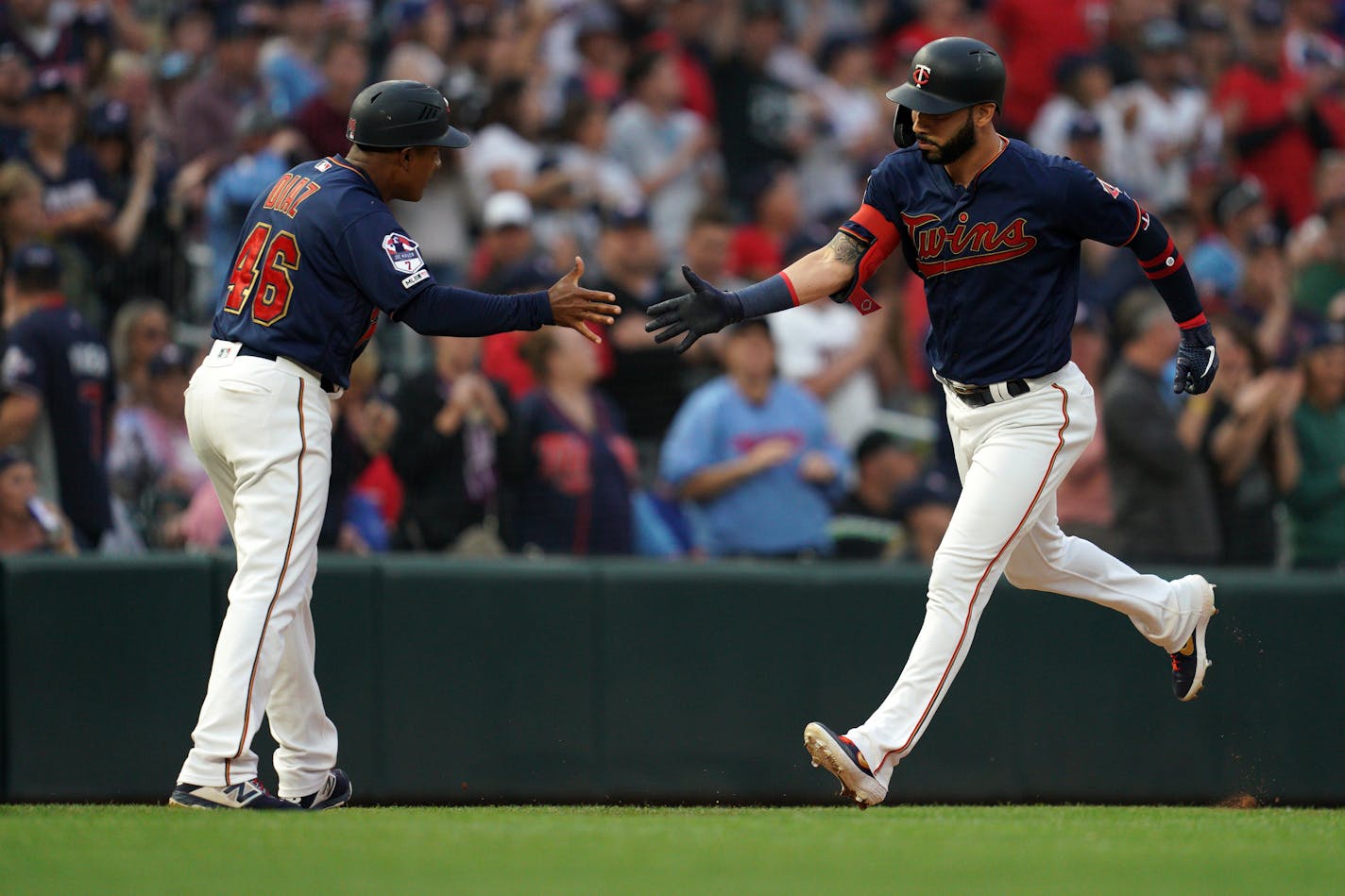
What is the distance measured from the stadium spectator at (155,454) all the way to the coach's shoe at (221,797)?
3.49m

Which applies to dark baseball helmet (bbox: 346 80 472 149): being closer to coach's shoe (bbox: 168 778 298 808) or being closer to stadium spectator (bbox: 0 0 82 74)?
coach's shoe (bbox: 168 778 298 808)

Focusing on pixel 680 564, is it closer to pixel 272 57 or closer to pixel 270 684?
pixel 270 684

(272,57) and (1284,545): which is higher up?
(272,57)

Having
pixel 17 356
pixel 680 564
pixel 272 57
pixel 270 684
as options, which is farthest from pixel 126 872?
pixel 272 57

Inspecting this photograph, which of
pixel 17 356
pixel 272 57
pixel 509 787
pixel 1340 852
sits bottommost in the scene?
pixel 509 787

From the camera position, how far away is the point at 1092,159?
1152 cm

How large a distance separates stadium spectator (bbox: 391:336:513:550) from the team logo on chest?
320cm

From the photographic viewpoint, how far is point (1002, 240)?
5.62 metres

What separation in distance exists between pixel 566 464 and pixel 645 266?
1.80m

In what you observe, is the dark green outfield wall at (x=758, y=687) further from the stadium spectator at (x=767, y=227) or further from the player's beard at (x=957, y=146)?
the stadium spectator at (x=767, y=227)

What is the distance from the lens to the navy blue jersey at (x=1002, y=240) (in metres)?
5.61

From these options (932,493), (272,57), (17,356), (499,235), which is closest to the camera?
(17,356)

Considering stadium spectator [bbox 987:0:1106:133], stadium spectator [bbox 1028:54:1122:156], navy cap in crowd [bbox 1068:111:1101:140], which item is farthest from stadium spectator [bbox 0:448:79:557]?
stadium spectator [bbox 987:0:1106:133]

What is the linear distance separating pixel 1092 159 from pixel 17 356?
6720 millimetres
